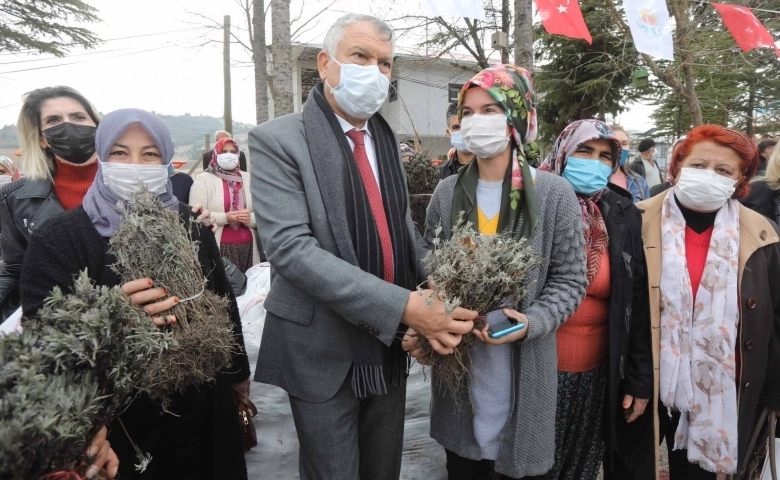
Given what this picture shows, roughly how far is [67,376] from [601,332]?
2108mm

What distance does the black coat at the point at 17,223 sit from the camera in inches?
89.0

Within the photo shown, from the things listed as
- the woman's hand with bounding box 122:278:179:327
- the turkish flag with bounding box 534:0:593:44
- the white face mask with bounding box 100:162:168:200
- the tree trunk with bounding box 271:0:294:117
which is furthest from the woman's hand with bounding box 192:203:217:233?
the turkish flag with bounding box 534:0:593:44

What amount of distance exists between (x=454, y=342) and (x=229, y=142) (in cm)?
432

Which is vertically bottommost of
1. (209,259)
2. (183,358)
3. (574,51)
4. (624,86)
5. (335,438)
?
(335,438)

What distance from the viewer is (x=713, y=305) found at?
2.18 m

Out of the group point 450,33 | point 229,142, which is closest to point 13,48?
point 450,33

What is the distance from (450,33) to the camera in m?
11.2

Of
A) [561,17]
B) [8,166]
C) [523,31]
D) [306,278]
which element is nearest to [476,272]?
[306,278]

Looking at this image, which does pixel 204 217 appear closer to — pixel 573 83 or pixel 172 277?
pixel 172 277

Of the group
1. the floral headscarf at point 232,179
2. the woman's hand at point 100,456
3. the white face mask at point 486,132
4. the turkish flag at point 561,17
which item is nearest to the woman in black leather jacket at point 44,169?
the woman's hand at point 100,456

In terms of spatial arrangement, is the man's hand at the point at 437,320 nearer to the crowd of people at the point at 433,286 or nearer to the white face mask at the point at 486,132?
the crowd of people at the point at 433,286

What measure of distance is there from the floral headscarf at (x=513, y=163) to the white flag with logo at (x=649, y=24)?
4564mm

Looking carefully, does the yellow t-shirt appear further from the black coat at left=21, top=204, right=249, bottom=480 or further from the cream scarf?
→ the black coat at left=21, top=204, right=249, bottom=480

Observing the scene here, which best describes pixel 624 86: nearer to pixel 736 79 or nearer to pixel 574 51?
pixel 574 51
